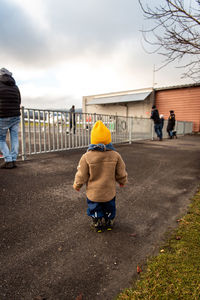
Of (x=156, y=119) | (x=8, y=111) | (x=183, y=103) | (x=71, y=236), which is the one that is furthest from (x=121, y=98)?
(x=71, y=236)

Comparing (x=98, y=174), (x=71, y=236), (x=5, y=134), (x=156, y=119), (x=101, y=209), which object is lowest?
(x=71, y=236)

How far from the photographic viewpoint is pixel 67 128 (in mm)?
6973

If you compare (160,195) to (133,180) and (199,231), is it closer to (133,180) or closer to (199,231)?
(133,180)

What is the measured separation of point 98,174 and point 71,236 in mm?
757

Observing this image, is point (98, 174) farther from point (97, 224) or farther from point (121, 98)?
point (121, 98)

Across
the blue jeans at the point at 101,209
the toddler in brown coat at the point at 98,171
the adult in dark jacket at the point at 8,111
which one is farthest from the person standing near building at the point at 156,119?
the blue jeans at the point at 101,209

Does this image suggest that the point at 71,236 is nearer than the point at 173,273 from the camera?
No

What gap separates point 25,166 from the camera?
500 centimetres

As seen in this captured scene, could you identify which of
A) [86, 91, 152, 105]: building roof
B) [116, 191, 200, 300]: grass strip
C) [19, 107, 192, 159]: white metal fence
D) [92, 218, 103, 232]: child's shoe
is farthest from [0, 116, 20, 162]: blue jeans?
[86, 91, 152, 105]: building roof

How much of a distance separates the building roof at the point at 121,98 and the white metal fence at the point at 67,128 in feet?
32.6

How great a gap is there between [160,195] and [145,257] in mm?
1733

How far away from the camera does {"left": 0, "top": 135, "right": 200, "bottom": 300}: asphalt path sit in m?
1.54

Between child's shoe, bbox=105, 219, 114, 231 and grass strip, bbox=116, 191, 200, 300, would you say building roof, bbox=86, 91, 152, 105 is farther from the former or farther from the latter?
grass strip, bbox=116, 191, 200, 300

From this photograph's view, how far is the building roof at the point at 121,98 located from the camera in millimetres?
21370
